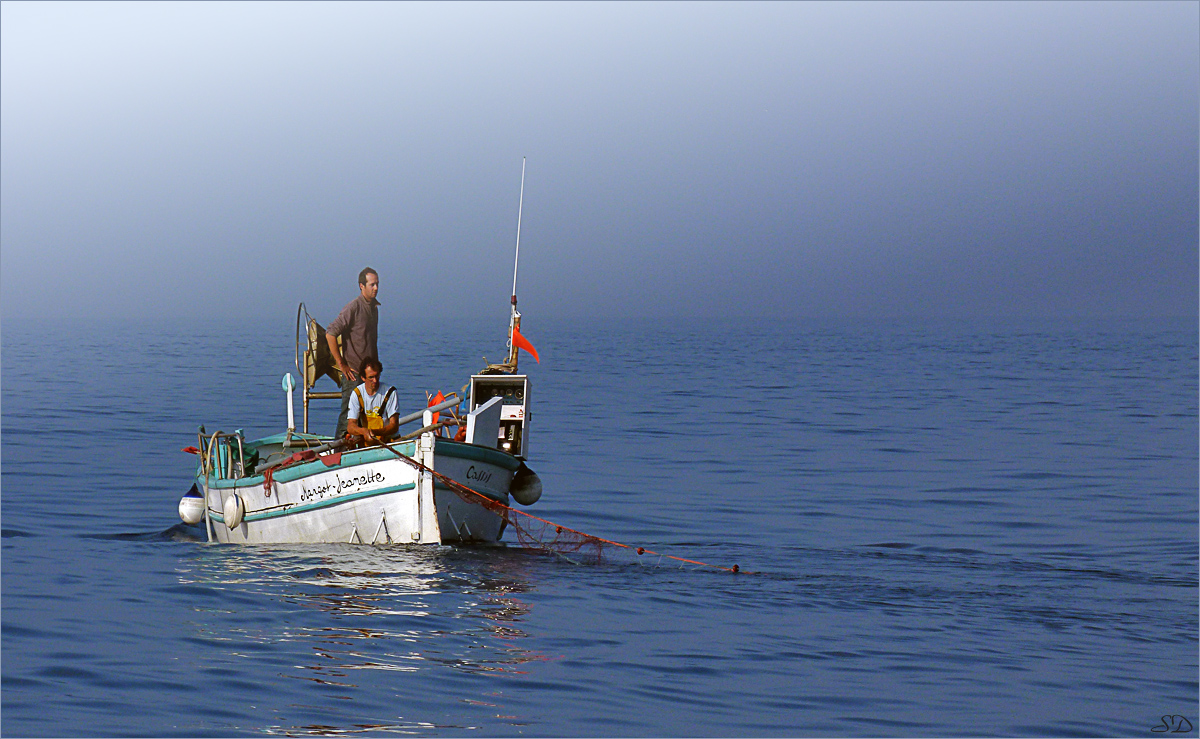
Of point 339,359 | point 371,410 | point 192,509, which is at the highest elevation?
point 339,359

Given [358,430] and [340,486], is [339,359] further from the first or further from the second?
[340,486]

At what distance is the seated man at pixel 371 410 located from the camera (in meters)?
15.0

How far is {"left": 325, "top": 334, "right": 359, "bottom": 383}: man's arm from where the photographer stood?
51.0 ft

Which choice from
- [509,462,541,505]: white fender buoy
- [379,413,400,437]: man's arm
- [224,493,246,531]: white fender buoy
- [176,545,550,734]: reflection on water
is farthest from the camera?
[224,493,246,531]: white fender buoy

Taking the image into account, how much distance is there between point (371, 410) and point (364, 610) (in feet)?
11.6

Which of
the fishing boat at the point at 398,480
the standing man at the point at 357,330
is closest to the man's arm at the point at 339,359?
the standing man at the point at 357,330

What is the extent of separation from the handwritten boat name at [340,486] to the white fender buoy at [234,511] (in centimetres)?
136

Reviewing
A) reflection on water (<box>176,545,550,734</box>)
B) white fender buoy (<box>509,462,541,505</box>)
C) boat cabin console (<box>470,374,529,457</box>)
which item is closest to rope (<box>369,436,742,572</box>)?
white fender buoy (<box>509,462,541,505</box>)

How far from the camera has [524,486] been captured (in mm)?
15969

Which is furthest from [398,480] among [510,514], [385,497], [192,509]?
[192,509]

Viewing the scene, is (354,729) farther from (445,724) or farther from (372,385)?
(372,385)

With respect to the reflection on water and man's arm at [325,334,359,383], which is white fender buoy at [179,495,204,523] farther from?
man's arm at [325,334,359,383]

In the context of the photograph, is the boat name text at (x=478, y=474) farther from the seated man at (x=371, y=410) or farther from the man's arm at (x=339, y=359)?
the man's arm at (x=339, y=359)

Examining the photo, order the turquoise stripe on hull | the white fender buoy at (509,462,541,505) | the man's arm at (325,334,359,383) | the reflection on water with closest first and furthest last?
the reflection on water < the turquoise stripe on hull < the man's arm at (325,334,359,383) < the white fender buoy at (509,462,541,505)
